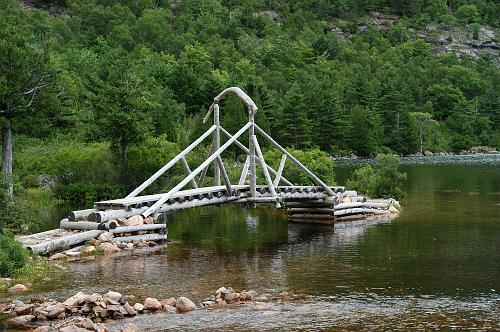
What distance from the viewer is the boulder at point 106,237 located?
35406 millimetres

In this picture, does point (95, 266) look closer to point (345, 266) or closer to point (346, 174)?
point (345, 266)

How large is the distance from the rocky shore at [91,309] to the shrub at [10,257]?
415 centimetres

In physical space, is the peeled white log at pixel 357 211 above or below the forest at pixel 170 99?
below

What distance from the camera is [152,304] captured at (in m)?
24.2

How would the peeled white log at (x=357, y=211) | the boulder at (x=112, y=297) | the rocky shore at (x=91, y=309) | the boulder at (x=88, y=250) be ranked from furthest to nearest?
the peeled white log at (x=357, y=211)
the boulder at (x=88, y=250)
the boulder at (x=112, y=297)
the rocky shore at (x=91, y=309)

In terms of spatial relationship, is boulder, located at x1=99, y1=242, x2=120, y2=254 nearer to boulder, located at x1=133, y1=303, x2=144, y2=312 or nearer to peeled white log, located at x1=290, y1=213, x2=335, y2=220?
boulder, located at x1=133, y1=303, x2=144, y2=312

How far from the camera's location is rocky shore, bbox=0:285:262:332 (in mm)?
21844

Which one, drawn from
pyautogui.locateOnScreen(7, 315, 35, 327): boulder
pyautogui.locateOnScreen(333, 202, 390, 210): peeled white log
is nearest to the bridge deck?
pyautogui.locateOnScreen(333, 202, 390, 210): peeled white log

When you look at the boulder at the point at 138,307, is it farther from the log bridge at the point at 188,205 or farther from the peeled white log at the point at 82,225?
the peeled white log at the point at 82,225

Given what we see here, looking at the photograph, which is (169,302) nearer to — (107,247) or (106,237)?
(107,247)

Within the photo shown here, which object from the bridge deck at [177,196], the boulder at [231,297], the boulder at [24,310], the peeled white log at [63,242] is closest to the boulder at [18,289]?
the boulder at [24,310]

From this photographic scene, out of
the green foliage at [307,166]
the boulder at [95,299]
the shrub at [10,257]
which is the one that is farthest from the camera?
the green foliage at [307,166]

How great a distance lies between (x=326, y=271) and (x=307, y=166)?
30027 millimetres

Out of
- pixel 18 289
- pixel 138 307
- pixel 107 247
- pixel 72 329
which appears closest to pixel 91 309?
pixel 138 307
